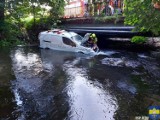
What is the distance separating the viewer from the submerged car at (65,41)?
2327 centimetres

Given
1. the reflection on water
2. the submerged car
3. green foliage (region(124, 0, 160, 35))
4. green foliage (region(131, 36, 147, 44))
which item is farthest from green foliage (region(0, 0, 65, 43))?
green foliage (region(124, 0, 160, 35))

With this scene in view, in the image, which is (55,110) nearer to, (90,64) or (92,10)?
(90,64)

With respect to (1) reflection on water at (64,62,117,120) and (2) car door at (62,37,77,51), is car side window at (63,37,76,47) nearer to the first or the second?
(2) car door at (62,37,77,51)

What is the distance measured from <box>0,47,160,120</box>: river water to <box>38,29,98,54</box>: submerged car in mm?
2444

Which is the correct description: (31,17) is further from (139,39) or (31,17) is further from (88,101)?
(88,101)

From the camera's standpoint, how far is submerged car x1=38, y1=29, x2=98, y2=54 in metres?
23.3

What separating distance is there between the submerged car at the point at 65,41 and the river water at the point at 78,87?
2444 millimetres

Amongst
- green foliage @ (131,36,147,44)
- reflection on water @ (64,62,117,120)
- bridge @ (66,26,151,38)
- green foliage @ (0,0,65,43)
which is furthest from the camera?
green foliage @ (0,0,65,43)

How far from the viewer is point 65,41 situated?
79.5 ft

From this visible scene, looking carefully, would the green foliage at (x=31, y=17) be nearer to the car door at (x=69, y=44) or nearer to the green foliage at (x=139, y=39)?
the car door at (x=69, y=44)

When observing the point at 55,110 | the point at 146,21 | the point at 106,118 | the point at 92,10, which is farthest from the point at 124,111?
the point at 92,10

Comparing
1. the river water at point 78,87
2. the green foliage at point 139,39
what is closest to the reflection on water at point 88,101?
the river water at point 78,87

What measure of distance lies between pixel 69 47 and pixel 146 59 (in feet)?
25.2

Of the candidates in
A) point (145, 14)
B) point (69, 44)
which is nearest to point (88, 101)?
point (145, 14)
